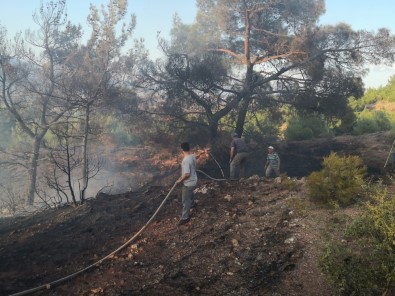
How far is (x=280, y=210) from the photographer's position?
22.4ft

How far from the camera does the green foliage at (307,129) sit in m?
17.7

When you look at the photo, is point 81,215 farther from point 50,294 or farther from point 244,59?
point 244,59

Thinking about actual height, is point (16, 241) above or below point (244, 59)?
below

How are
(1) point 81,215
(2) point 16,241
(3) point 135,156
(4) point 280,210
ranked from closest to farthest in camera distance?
(4) point 280,210 → (2) point 16,241 → (1) point 81,215 → (3) point 135,156

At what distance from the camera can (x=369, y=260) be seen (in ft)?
13.0

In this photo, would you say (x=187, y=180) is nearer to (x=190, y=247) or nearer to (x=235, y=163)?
(x=190, y=247)

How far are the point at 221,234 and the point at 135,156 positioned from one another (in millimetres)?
14039

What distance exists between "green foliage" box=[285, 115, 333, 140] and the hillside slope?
9.32 m

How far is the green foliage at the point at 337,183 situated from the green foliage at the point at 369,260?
2201mm

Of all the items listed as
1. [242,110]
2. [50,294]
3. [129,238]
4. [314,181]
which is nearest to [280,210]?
[314,181]

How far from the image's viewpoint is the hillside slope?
4.88m

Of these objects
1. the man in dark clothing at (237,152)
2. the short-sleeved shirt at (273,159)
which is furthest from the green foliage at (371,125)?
the man in dark clothing at (237,152)

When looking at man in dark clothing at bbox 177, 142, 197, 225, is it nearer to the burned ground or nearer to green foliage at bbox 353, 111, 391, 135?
the burned ground

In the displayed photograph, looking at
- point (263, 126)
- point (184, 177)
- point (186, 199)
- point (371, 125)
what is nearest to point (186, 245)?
point (186, 199)
